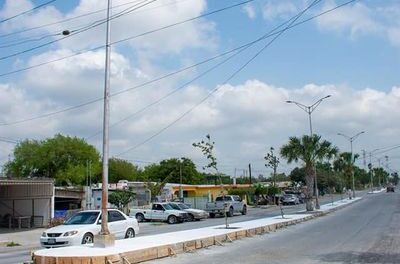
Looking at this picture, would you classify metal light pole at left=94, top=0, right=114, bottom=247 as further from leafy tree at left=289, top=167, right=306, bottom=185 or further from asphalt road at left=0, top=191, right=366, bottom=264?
leafy tree at left=289, top=167, right=306, bottom=185

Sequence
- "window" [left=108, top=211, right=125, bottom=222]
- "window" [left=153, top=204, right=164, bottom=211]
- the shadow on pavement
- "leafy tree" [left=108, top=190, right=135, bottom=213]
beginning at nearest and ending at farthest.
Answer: the shadow on pavement, "window" [left=108, top=211, right=125, bottom=222], "window" [left=153, top=204, right=164, bottom=211], "leafy tree" [left=108, top=190, right=135, bottom=213]

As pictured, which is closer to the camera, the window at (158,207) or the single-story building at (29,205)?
the single-story building at (29,205)

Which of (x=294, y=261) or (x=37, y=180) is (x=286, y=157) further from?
(x=294, y=261)

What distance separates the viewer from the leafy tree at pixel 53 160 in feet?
299

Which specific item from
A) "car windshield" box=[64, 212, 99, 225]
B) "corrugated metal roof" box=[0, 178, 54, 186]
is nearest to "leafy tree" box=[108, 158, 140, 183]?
"corrugated metal roof" box=[0, 178, 54, 186]

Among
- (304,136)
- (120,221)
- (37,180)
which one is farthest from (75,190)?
(120,221)

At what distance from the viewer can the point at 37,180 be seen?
38406 mm

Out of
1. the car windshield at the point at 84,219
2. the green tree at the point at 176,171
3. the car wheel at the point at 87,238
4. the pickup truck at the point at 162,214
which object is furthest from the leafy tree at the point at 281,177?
the car wheel at the point at 87,238

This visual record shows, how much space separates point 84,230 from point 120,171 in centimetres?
9549

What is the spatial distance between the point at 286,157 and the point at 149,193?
21.6 meters

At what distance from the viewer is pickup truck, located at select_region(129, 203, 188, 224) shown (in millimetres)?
44219

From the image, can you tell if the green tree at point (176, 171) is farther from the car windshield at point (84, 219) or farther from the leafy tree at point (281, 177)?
the car windshield at point (84, 219)

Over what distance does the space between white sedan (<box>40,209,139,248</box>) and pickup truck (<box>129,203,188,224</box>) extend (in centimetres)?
1919

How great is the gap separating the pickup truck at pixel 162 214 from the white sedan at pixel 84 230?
1919 centimetres
